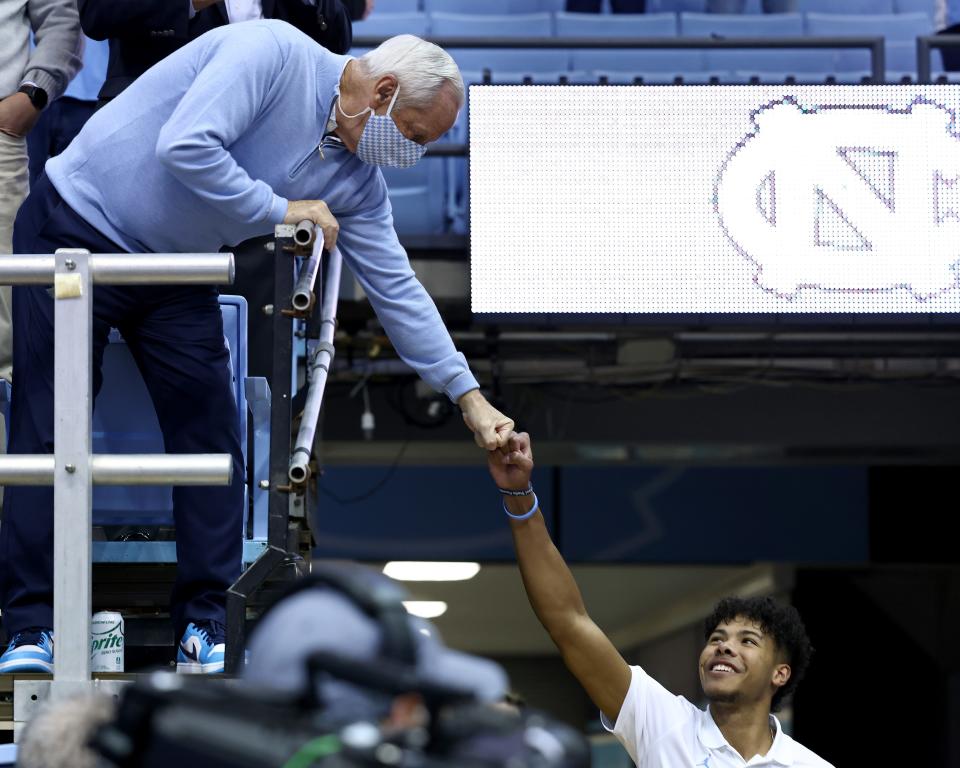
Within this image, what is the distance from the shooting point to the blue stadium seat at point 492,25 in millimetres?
6988

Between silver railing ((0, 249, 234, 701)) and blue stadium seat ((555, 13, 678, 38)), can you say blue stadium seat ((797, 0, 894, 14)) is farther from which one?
silver railing ((0, 249, 234, 701))

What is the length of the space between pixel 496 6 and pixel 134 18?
169 inches

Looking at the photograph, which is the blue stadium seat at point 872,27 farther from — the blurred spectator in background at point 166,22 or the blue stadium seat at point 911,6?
the blurred spectator in background at point 166,22

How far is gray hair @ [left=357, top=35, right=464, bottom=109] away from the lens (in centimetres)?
276

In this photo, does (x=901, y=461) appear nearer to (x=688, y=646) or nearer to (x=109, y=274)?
(x=688, y=646)

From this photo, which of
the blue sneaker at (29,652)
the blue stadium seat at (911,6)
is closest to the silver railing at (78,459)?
the blue sneaker at (29,652)

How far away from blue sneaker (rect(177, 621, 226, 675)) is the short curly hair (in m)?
1.00

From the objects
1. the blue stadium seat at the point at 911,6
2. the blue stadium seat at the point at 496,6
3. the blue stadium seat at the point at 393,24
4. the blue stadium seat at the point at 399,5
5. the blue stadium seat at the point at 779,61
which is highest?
the blue stadium seat at the point at 911,6

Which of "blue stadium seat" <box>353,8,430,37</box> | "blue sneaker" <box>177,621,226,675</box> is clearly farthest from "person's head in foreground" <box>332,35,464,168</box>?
"blue stadium seat" <box>353,8,430,37</box>

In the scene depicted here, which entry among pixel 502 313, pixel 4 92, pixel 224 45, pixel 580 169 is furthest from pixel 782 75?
pixel 224 45

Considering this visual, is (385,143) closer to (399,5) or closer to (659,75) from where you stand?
(659,75)

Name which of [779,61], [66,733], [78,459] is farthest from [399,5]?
[66,733]

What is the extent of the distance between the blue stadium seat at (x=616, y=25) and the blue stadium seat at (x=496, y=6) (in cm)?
41

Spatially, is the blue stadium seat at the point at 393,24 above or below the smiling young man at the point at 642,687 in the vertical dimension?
above
